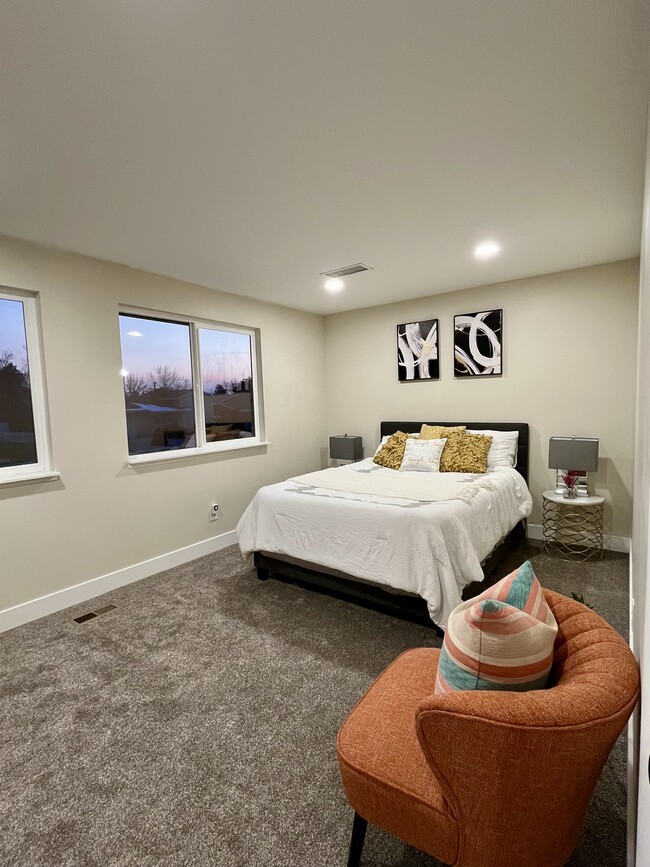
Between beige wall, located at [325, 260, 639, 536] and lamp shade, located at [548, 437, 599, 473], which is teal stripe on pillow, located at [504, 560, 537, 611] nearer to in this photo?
lamp shade, located at [548, 437, 599, 473]

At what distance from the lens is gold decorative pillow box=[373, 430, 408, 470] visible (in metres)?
4.23

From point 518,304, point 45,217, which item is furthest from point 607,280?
point 45,217

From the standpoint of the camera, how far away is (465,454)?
3916 millimetres

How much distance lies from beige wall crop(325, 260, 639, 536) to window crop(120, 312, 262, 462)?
1508 mm

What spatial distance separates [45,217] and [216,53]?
1.67 m

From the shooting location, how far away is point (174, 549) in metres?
3.79

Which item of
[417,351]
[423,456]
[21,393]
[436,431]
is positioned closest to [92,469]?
[21,393]

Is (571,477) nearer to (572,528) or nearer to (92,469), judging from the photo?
(572,528)

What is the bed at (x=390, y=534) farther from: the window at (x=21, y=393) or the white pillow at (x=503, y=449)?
the window at (x=21, y=393)

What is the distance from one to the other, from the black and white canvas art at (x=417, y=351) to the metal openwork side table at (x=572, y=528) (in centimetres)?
168

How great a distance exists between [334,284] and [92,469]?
256 cm

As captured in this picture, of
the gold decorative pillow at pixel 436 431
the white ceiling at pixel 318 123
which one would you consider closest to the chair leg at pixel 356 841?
the white ceiling at pixel 318 123

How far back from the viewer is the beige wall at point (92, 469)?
2.88m

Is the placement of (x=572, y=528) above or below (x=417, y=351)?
below
